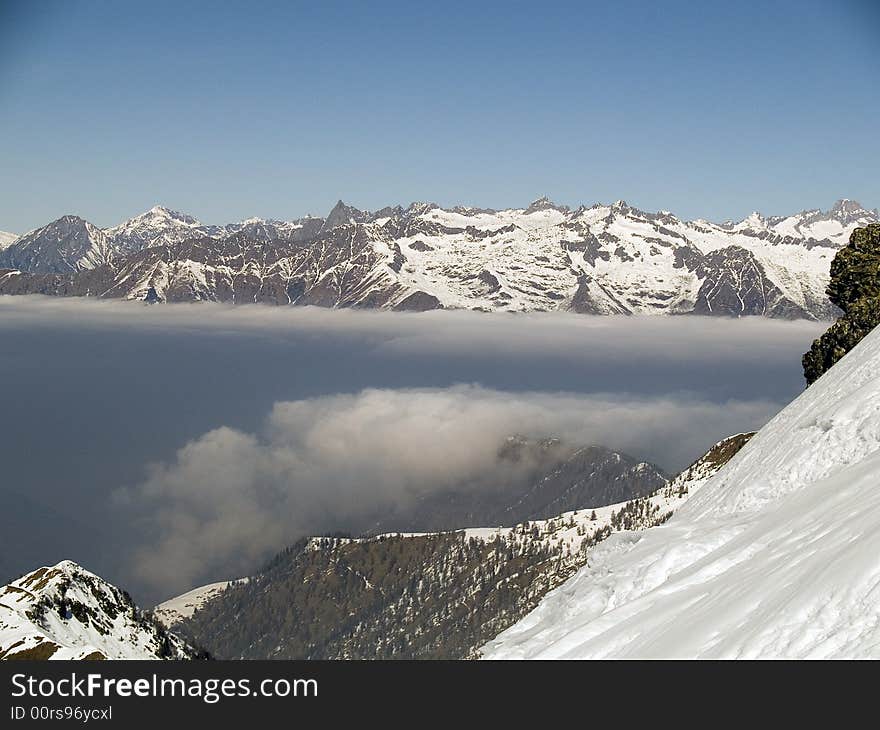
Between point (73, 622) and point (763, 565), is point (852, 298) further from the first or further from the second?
point (73, 622)

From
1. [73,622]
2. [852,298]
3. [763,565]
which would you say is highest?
[852,298]

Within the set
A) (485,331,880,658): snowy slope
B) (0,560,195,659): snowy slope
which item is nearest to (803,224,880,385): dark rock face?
(485,331,880,658): snowy slope

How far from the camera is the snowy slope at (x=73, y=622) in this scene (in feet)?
353

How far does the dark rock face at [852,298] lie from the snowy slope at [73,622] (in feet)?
339

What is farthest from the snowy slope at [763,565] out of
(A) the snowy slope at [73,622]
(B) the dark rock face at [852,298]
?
(A) the snowy slope at [73,622]

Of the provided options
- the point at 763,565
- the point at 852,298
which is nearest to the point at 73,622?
the point at 852,298

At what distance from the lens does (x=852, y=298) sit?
2931 inches

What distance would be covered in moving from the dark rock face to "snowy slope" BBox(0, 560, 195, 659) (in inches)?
4064

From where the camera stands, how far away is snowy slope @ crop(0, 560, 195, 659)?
10762 centimetres

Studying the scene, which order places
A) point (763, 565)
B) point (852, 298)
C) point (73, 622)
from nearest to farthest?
point (763, 565) < point (852, 298) < point (73, 622)

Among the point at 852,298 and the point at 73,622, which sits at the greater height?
the point at 852,298

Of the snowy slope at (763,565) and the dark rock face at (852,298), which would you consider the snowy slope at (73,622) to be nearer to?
the snowy slope at (763,565)

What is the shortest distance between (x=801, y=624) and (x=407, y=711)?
29.1 feet

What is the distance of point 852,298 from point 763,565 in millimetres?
62155
